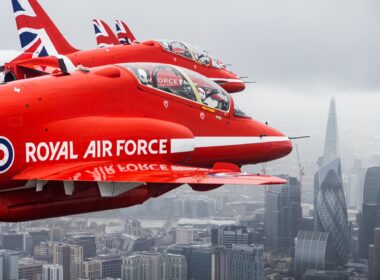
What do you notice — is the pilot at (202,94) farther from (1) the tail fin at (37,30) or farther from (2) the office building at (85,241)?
(2) the office building at (85,241)

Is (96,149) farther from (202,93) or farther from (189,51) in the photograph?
(189,51)

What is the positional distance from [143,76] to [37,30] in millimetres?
→ 18553

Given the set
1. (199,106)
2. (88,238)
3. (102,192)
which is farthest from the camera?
(88,238)

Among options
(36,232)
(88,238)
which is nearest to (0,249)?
(36,232)

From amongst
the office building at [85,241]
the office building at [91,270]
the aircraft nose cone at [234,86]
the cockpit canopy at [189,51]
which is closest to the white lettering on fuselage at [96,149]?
the cockpit canopy at [189,51]

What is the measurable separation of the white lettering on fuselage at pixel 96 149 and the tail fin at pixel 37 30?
19017 millimetres

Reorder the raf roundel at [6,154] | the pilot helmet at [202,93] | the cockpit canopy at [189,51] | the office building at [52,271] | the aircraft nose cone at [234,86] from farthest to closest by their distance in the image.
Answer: the office building at [52,271], the aircraft nose cone at [234,86], the cockpit canopy at [189,51], the pilot helmet at [202,93], the raf roundel at [6,154]

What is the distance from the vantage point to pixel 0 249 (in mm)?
172250

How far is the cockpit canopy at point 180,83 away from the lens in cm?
2240

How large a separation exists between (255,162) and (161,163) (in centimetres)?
400

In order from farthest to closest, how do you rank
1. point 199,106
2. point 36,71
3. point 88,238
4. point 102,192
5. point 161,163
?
1. point 88,238
2. point 36,71
3. point 199,106
4. point 161,163
5. point 102,192

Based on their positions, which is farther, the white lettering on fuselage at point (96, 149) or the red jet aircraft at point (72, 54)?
the red jet aircraft at point (72, 54)

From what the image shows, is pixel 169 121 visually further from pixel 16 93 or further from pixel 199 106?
pixel 16 93

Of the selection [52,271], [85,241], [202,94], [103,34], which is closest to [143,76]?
[202,94]
